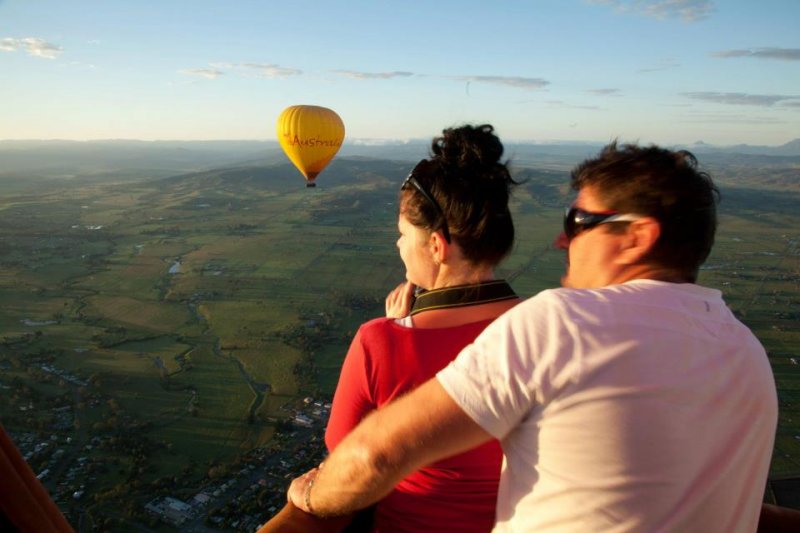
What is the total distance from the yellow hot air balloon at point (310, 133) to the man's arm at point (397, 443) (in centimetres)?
1702

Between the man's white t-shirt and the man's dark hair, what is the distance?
7.6 inches

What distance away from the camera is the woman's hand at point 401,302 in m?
1.91

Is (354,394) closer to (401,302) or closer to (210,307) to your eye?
(401,302)

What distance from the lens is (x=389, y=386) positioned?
62.0 inches

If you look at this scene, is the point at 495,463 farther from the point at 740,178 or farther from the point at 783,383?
the point at 740,178

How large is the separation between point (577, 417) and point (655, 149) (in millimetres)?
773

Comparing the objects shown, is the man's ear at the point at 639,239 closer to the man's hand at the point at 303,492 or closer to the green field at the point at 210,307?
the green field at the point at 210,307

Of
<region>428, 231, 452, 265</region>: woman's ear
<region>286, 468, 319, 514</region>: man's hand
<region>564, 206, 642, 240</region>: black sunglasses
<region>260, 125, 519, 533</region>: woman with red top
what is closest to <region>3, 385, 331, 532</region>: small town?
<region>286, 468, 319, 514</region>: man's hand

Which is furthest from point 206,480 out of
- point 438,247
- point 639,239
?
point 639,239

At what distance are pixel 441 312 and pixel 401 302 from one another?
0.29 m

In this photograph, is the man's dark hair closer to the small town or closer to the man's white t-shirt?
the man's white t-shirt

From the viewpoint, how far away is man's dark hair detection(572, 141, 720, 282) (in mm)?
1310

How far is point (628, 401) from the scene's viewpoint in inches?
40.7

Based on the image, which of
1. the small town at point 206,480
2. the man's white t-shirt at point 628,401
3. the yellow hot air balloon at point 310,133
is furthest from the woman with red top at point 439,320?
the small town at point 206,480
